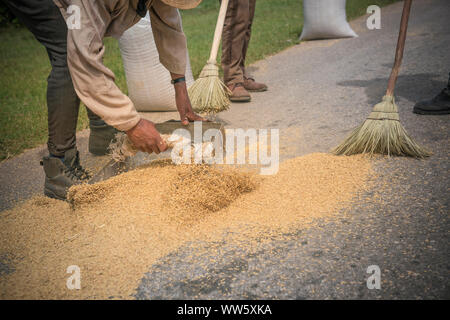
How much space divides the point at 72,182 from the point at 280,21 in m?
6.78

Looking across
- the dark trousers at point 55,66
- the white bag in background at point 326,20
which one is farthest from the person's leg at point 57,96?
the white bag in background at point 326,20

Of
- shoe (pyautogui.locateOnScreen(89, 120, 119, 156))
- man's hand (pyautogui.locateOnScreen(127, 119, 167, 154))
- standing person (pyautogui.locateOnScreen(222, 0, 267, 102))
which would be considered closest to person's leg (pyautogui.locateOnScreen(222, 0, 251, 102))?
standing person (pyautogui.locateOnScreen(222, 0, 267, 102))

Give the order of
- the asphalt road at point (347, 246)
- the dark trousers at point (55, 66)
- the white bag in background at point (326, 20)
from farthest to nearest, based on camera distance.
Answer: the white bag in background at point (326, 20), the dark trousers at point (55, 66), the asphalt road at point (347, 246)

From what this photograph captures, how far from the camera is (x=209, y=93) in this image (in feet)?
10.9

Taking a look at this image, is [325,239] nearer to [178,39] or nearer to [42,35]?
[178,39]

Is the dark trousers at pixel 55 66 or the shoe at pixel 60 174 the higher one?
the dark trousers at pixel 55 66

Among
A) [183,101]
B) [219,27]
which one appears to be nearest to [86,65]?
[183,101]

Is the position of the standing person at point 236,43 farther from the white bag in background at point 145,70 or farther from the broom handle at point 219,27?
the white bag in background at point 145,70

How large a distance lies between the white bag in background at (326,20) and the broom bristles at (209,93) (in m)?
2.75

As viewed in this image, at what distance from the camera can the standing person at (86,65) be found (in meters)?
1.56

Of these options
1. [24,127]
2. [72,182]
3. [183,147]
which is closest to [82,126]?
[24,127]

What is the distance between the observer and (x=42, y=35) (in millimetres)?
1867

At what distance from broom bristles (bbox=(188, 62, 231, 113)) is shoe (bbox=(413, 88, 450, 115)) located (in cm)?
164

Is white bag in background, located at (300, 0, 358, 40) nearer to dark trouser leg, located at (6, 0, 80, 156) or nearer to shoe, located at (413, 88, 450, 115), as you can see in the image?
shoe, located at (413, 88, 450, 115)
